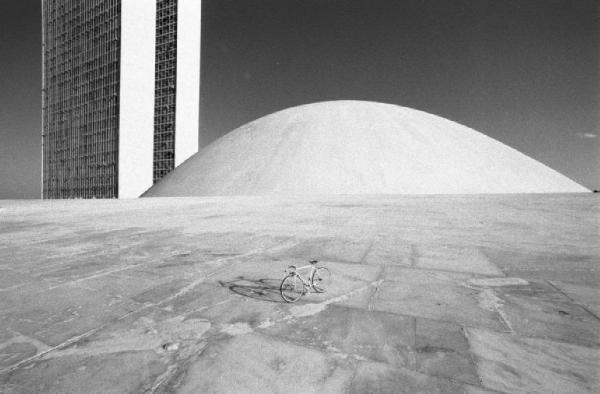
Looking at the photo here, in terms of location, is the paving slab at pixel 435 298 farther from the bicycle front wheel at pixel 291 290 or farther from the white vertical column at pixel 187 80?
the white vertical column at pixel 187 80

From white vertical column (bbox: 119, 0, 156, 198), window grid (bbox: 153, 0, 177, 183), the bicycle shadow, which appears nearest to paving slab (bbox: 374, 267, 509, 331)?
the bicycle shadow

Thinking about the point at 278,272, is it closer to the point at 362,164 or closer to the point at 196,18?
the point at 362,164

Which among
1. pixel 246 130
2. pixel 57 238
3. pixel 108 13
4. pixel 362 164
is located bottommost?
pixel 57 238

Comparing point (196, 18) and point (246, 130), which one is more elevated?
point (196, 18)

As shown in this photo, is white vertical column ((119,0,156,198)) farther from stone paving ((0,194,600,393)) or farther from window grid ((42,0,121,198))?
stone paving ((0,194,600,393))

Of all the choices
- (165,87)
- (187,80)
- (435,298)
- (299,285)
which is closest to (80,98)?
(165,87)

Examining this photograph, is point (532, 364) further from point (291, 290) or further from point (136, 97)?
point (136, 97)

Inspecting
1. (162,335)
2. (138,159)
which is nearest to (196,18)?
(138,159)
